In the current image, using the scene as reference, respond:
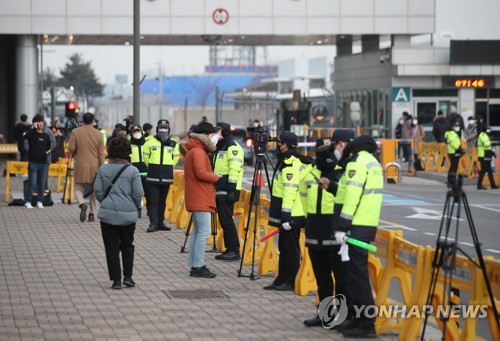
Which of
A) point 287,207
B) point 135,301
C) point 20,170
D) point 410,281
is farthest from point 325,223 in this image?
point 20,170

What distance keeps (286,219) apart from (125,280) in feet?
6.27

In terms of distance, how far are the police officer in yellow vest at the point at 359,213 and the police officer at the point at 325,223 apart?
360 mm

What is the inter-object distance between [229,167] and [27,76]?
30194 mm

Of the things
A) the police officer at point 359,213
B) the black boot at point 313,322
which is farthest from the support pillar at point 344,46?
the police officer at point 359,213

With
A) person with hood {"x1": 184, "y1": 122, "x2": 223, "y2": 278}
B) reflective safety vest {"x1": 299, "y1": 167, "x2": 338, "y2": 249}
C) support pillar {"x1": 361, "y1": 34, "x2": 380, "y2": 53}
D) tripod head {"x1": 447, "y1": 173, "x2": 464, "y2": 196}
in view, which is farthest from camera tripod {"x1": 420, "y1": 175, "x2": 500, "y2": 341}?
support pillar {"x1": 361, "y1": 34, "x2": 380, "y2": 53}

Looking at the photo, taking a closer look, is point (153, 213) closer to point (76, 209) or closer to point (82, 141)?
point (82, 141)

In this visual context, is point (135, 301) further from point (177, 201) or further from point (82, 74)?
point (82, 74)

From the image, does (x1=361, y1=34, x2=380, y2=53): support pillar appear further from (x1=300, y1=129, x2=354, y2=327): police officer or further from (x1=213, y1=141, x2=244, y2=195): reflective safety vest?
(x1=300, y1=129, x2=354, y2=327): police officer

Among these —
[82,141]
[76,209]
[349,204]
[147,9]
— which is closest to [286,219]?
[349,204]

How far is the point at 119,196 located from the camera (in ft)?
42.7

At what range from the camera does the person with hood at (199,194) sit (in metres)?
14.0

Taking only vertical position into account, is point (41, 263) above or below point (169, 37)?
below

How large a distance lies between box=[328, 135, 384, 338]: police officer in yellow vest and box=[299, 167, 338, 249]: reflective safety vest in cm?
48

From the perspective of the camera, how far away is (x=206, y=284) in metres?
13.7
